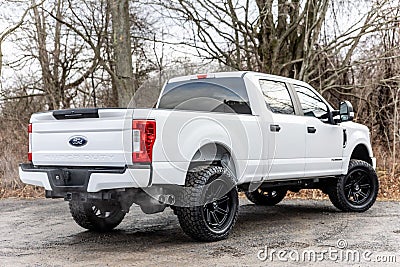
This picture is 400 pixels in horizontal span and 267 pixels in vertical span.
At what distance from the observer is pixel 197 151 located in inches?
247

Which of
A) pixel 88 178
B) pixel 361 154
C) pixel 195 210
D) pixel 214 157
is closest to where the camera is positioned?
pixel 88 178

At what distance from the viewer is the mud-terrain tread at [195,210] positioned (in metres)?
6.05

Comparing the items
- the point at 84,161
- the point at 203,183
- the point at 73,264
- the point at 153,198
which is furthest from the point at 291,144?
the point at 73,264

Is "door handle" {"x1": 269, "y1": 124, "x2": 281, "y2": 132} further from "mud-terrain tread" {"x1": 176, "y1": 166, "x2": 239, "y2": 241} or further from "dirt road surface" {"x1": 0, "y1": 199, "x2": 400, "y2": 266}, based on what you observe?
"dirt road surface" {"x1": 0, "y1": 199, "x2": 400, "y2": 266}

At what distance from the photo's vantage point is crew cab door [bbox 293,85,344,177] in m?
7.81

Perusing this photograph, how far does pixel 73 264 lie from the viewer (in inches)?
217

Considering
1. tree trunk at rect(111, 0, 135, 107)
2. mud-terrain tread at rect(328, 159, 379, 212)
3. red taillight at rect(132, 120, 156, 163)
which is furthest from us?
tree trunk at rect(111, 0, 135, 107)

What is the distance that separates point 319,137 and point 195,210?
8.87ft

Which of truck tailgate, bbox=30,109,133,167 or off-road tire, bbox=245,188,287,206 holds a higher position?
truck tailgate, bbox=30,109,133,167

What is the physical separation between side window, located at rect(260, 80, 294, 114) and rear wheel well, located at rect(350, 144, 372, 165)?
1.94 metres

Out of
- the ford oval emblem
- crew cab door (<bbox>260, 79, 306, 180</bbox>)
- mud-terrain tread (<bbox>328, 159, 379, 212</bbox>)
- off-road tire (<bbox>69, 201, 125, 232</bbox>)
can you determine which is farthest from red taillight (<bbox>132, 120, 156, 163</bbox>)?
mud-terrain tread (<bbox>328, 159, 379, 212</bbox>)

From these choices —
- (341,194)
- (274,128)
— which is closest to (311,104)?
(274,128)

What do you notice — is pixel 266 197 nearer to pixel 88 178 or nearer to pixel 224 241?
pixel 224 241

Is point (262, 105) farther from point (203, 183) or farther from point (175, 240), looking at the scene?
point (175, 240)
